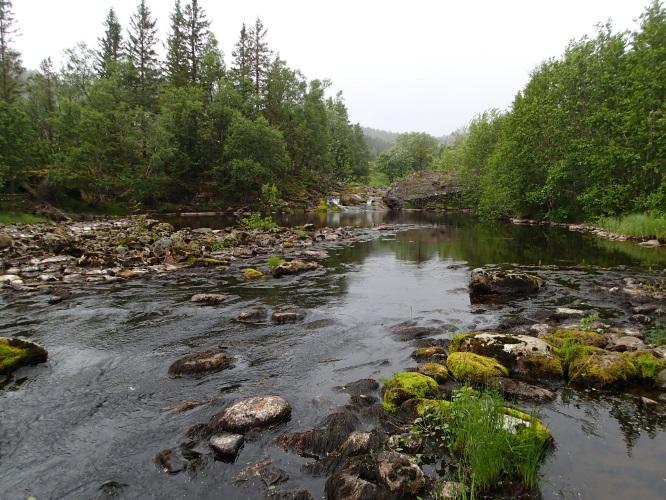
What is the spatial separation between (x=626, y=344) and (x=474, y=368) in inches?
142

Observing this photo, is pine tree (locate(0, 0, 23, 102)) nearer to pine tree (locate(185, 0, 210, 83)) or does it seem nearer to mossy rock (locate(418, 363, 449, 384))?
pine tree (locate(185, 0, 210, 83))

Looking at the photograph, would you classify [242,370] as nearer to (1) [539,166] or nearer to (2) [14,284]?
(2) [14,284]

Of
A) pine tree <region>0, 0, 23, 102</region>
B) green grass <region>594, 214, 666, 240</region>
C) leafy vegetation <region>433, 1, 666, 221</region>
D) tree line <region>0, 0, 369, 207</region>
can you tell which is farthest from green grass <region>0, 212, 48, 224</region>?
green grass <region>594, 214, 666, 240</region>

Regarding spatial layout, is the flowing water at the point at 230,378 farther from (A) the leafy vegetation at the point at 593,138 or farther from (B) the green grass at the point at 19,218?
(B) the green grass at the point at 19,218

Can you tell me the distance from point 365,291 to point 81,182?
1811 inches

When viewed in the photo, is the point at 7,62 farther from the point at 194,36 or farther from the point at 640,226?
the point at 640,226

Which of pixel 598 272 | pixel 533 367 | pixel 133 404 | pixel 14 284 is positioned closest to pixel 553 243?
pixel 598 272

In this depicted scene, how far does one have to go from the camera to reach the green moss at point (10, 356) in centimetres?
779

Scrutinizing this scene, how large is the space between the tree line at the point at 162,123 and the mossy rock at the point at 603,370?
43757 mm

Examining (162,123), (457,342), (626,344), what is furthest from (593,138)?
(162,123)

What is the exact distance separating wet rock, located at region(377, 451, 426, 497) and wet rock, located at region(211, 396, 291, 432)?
1923mm

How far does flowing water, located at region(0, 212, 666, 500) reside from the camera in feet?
16.4

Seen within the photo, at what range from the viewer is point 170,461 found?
17.5 ft

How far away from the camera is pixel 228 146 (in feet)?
192
